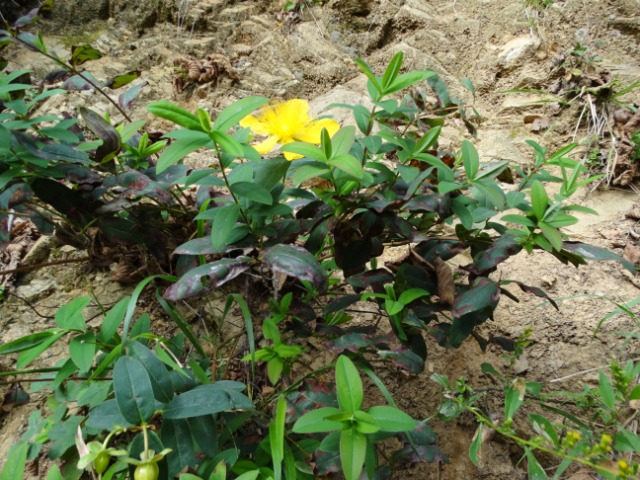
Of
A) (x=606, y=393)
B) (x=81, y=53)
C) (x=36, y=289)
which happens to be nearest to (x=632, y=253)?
(x=606, y=393)

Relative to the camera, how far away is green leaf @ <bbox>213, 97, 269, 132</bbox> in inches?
32.8

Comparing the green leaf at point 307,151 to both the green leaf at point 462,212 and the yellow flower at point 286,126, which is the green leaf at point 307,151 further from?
the green leaf at point 462,212

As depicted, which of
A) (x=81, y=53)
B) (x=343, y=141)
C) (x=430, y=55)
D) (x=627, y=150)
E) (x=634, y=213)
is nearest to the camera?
(x=343, y=141)

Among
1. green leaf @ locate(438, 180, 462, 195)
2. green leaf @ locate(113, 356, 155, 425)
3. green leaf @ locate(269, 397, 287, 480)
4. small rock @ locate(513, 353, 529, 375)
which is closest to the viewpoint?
green leaf @ locate(113, 356, 155, 425)

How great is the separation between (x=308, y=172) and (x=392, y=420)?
20.9 inches

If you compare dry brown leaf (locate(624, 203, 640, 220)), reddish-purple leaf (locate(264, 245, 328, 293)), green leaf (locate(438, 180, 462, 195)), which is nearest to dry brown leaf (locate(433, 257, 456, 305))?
green leaf (locate(438, 180, 462, 195))

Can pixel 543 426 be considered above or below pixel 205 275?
below

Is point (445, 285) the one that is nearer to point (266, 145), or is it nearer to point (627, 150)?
point (266, 145)

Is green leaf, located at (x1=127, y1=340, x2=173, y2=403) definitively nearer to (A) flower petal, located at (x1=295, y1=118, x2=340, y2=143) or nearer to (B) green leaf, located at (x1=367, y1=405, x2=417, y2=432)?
(B) green leaf, located at (x1=367, y1=405, x2=417, y2=432)

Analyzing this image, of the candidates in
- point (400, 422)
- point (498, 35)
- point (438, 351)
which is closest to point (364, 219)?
point (400, 422)

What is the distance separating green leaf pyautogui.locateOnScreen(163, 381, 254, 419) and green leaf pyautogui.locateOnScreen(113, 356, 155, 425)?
0.21 feet

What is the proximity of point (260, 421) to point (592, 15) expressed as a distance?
9.16 feet

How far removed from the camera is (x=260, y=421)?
101 cm

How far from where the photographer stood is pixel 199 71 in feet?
7.77
